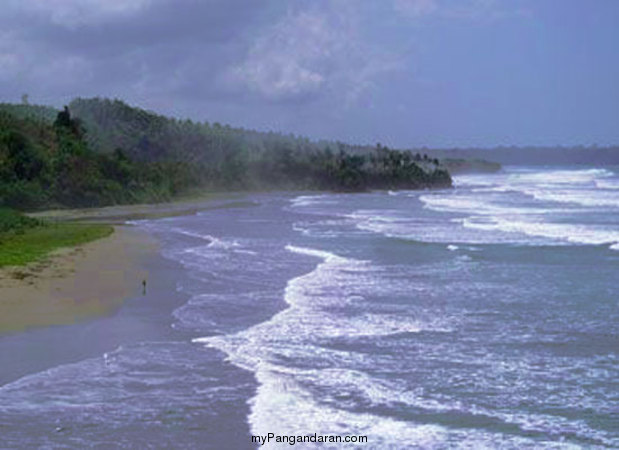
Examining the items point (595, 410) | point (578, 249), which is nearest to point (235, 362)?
point (595, 410)

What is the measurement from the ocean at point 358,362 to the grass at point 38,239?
400 centimetres

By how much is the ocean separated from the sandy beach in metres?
0.99

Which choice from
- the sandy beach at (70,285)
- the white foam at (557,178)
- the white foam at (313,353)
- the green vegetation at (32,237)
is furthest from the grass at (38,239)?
the white foam at (557,178)

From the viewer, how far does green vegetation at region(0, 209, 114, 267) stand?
2316cm

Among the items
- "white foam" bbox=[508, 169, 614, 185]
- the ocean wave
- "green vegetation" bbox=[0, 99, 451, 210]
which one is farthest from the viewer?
"white foam" bbox=[508, 169, 614, 185]

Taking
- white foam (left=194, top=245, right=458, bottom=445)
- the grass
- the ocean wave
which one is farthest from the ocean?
the ocean wave

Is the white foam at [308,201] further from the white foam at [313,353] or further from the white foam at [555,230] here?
the white foam at [313,353]

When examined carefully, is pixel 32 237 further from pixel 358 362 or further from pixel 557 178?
pixel 557 178

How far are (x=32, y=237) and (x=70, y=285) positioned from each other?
10.4 metres

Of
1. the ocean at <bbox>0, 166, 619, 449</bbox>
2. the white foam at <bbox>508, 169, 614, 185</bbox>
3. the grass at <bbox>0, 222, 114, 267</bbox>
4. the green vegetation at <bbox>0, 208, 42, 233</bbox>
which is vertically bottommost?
the ocean at <bbox>0, 166, 619, 449</bbox>

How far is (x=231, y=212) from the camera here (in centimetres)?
5041

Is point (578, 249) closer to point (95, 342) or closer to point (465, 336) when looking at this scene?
point (465, 336)

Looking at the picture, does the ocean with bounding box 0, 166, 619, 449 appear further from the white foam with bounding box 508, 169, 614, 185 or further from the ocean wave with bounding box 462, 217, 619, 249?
the white foam with bounding box 508, 169, 614, 185

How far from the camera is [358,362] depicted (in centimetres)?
1278
